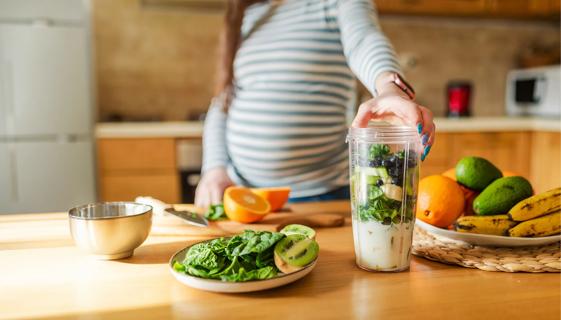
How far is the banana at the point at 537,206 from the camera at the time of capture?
723 mm

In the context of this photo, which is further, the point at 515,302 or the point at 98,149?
the point at 98,149

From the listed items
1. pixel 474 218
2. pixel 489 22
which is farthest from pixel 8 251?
pixel 489 22

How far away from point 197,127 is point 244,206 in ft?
5.62

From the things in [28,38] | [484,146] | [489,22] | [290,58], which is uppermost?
[489,22]

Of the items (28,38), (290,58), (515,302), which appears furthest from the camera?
(28,38)

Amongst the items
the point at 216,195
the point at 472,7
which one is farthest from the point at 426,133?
the point at 472,7

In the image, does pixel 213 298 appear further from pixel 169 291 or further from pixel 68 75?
pixel 68 75

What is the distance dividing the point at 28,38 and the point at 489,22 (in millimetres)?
2918

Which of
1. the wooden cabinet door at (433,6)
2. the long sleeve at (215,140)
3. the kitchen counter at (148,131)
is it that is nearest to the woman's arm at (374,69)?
A: the long sleeve at (215,140)

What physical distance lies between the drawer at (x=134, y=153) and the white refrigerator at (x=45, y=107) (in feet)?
0.34

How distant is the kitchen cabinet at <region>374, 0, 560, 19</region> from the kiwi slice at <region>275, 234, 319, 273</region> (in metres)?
2.66

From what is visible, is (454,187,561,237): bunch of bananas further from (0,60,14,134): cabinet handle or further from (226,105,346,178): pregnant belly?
(0,60,14,134): cabinet handle

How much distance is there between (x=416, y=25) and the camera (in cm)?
335

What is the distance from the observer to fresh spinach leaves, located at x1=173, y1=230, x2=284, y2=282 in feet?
1.89
